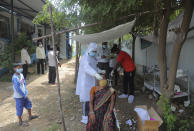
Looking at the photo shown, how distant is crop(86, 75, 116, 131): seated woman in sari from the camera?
2.28 meters

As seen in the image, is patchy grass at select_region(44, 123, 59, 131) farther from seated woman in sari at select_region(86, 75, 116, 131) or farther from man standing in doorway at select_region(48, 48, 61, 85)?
man standing in doorway at select_region(48, 48, 61, 85)

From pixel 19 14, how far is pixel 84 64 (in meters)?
8.06

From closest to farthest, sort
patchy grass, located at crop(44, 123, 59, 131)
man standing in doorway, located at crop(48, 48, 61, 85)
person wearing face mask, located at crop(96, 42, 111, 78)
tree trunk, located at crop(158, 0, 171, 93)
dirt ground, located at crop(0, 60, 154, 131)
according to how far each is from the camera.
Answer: tree trunk, located at crop(158, 0, 171, 93) → patchy grass, located at crop(44, 123, 59, 131) → dirt ground, located at crop(0, 60, 154, 131) → person wearing face mask, located at crop(96, 42, 111, 78) → man standing in doorway, located at crop(48, 48, 61, 85)

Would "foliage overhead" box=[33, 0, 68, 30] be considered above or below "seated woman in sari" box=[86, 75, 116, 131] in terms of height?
above

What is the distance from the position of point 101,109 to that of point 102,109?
2 centimetres

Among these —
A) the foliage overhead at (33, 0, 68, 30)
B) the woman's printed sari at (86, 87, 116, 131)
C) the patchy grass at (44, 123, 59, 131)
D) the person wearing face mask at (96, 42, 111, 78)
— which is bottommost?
the patchy grass at (44, 123, 59, 131)

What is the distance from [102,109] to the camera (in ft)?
7.59

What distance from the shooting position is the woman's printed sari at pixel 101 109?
7.50ft

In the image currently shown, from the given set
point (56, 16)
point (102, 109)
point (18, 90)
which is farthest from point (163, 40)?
point (56, 16)

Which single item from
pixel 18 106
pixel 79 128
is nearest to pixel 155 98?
pixel 79 128

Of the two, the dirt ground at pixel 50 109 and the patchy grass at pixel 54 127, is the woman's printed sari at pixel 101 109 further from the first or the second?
the patchy grass at pixel 54 127

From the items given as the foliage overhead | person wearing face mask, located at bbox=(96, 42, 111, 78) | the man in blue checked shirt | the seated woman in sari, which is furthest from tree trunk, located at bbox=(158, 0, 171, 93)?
the man in blue checked shirt

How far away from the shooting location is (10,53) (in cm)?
663

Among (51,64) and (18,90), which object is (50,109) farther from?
(51,64)
